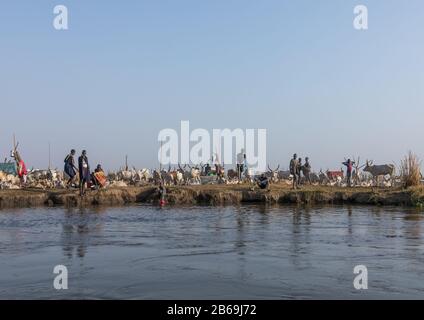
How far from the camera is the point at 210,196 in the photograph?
3428 cm

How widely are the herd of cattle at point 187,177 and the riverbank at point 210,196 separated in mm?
4186

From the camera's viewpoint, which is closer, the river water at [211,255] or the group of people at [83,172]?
the river water at [211,255]

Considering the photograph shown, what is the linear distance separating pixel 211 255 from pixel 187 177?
31421mm

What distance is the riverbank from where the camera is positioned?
32125 mm

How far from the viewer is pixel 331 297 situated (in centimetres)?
1016

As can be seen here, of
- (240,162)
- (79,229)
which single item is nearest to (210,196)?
(240,162)

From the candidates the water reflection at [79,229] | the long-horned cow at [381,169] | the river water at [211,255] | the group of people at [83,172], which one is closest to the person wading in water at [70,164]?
the group of people at [83,172]

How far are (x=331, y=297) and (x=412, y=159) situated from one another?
2738 centimetres

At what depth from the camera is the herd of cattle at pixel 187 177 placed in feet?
131

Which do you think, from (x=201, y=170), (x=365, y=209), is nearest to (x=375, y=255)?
(x=365, y=209)

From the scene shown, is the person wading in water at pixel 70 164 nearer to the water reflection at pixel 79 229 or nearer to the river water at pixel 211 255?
the water reflection at pixel 79 229

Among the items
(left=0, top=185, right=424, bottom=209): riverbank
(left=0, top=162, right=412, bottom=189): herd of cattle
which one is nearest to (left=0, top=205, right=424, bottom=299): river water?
(left=0, top=185, right=424, bottom=209): riverbank

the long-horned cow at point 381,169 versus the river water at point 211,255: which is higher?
the long-horned cow at point 381,169

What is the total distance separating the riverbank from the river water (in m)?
6.69
